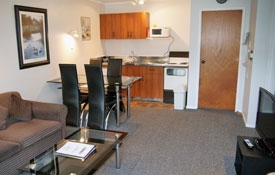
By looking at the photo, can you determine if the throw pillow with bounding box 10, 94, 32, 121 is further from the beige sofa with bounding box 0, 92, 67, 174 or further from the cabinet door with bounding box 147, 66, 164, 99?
the cabinet door with bounding box 147, 66, 164, 99

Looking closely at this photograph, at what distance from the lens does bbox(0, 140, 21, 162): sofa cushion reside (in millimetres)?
2363

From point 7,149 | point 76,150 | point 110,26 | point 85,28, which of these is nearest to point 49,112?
point 7,149

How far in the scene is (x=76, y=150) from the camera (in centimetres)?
242

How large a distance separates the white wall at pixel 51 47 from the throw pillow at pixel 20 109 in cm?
46

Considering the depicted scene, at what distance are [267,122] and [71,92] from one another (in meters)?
2.70

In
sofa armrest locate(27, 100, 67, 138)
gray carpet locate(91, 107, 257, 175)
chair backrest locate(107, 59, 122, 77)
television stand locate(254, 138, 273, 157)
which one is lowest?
gray carpet locate(91, 107, 257, 175)

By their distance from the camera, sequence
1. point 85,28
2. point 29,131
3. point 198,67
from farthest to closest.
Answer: point 85,28 → point 198,67 → point 29,131

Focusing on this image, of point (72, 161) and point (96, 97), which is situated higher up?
point (96, 97)

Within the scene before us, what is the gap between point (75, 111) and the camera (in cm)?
382

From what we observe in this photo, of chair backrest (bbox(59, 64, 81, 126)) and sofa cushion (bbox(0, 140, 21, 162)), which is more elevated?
chair backrest (bbox(59, 64, 81, 126))

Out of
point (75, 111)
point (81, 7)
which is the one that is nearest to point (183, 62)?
point (81, 7)

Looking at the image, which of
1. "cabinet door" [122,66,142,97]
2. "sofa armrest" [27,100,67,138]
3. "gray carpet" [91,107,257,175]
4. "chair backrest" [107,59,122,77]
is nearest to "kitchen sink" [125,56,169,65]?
"cabinet door" [122,66,142,97]

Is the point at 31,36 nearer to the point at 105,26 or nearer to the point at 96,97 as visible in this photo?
the point at 96,97

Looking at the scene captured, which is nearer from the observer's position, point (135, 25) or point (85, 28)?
point (85, 28)
